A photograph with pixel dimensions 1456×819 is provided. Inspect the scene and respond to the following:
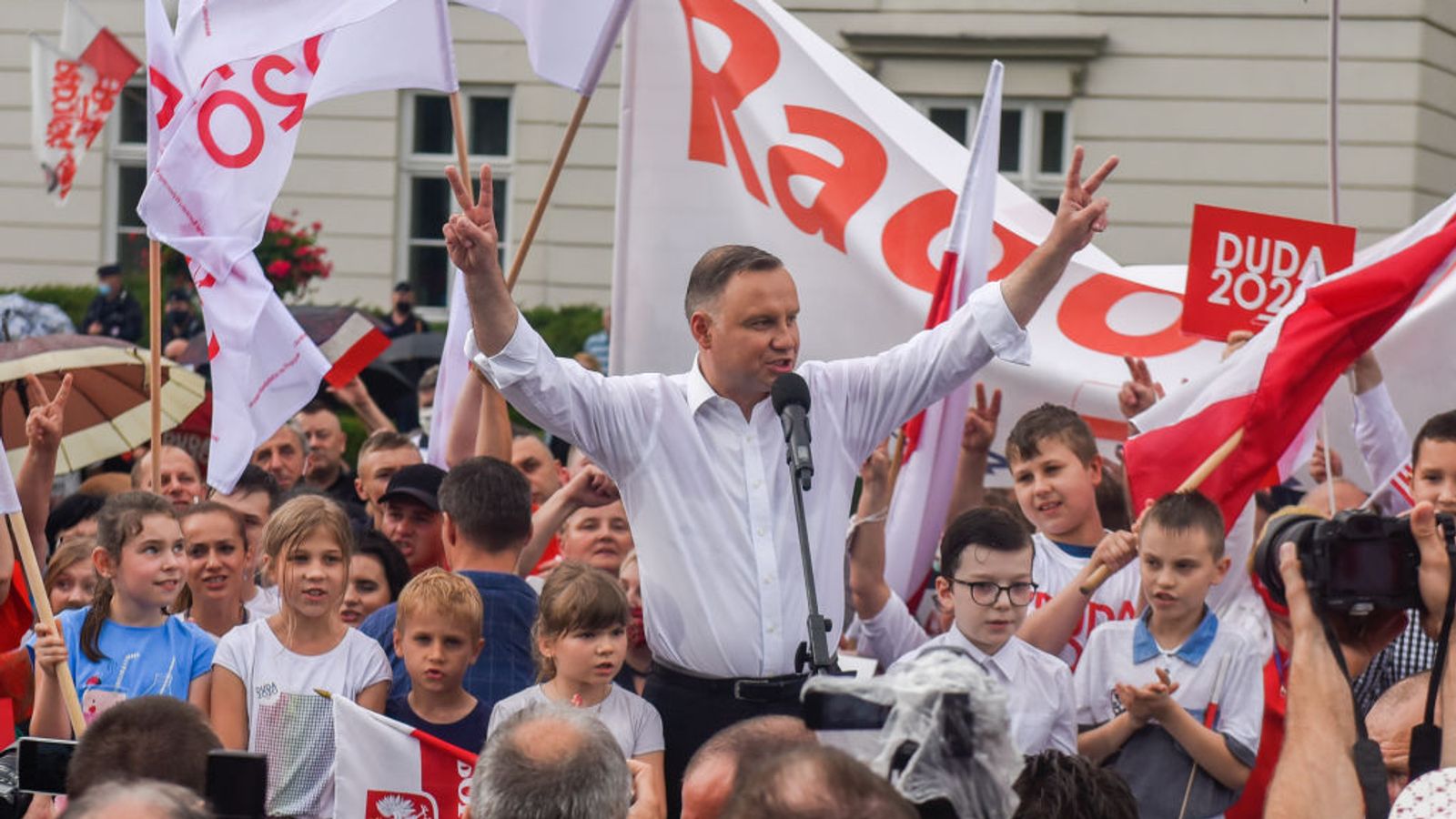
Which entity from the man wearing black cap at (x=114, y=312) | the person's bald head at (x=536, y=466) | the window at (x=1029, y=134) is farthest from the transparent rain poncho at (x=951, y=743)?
the window at (x=1029, y=134)

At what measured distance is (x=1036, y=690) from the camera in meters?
5.29

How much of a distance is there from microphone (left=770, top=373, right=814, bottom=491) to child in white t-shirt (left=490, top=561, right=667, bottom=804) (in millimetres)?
908

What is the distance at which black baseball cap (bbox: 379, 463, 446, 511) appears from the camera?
22.1ft

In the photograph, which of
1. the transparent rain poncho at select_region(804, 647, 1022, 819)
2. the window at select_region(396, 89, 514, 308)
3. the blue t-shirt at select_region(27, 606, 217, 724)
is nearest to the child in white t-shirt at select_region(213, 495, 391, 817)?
the blue t-shirt at select_region(27, 606, 217, 724)

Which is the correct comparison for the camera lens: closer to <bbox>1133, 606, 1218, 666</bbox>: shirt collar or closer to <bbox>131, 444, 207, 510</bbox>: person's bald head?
<bbox>1133, 606, 1218, 666</bbox>: shirt collar

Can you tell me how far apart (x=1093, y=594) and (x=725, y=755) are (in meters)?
2.86

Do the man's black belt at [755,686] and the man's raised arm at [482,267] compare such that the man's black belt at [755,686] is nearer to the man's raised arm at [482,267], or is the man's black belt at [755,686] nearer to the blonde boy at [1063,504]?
the man's raised arm at [482,267]

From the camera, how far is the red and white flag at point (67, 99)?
1273 cm

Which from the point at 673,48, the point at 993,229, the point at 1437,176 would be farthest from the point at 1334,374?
the point at 1437,176

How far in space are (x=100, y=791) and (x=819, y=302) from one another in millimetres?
4909

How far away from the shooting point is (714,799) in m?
3.35

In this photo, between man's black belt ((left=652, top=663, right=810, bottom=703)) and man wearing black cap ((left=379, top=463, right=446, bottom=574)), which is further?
Answer: man wearing black cap ((left=379, top=463, right=446, bottom=574))

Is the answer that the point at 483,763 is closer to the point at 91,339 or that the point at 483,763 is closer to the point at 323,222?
the point at 91,339

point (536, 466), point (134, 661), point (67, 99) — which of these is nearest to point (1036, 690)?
point (134, 661)
